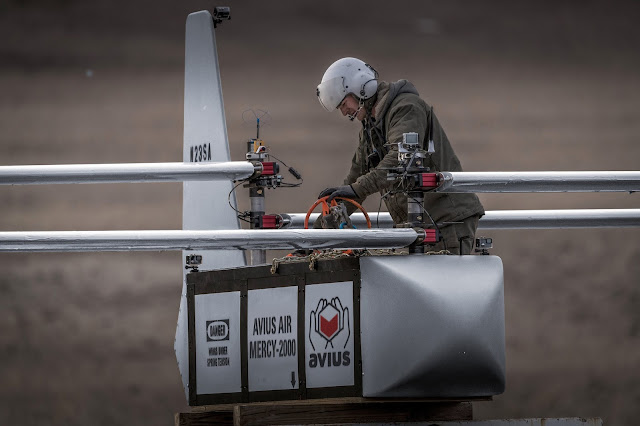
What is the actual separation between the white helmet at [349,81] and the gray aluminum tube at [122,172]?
→ 0.74m

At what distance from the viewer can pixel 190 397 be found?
5.53 meters

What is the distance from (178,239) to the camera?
430cm

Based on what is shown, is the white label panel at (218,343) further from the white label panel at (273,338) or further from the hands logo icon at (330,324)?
the hands logo icon at (330,324)

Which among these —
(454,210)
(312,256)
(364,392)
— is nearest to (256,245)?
(312,256)

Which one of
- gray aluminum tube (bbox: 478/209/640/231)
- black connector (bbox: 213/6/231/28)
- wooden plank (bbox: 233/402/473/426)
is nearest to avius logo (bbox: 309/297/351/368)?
wooden plank (bbox: 233/402/473/426)

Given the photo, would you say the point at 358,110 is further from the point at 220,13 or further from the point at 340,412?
the point at 340,412

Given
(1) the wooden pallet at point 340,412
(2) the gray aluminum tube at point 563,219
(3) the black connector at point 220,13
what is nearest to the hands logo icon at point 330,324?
(1) the wooden pallet at point 340,412

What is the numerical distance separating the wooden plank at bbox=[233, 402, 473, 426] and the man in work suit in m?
0.75

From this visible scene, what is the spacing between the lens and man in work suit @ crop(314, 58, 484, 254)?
16.9ft

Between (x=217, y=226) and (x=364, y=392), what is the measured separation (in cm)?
203

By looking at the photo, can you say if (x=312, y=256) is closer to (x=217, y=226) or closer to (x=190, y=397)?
(x=190, y=397)

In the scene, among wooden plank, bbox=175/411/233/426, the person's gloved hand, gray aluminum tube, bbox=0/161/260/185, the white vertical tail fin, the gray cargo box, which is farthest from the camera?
the white vertical tail fin

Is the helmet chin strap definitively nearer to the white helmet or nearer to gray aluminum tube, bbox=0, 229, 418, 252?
the white helmet

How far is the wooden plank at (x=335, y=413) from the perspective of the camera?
15.7 feet
